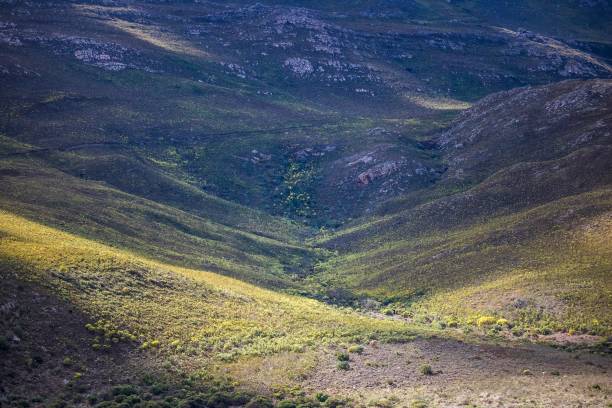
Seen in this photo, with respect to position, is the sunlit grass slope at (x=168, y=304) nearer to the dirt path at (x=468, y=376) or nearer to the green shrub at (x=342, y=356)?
the green shrub at (x=342, y=356)

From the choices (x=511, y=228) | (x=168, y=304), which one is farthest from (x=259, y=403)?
(x=511, y=228)

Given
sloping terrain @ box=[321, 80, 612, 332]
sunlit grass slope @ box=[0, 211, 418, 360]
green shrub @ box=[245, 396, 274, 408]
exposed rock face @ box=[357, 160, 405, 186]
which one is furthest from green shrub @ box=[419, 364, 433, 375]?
exposed rock face @ box=[357, 160, 405, 186]

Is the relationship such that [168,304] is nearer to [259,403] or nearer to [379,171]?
[259,403]

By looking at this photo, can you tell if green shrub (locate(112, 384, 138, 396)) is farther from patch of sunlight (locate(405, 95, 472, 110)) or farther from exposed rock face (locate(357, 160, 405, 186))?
patch of sunlight (locate(405, 95, 472, 110))

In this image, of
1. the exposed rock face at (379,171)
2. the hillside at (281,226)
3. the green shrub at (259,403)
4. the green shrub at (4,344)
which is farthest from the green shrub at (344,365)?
the exposed rock face at (379,171)

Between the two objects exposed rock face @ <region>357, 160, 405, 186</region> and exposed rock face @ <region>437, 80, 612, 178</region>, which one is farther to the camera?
exposed rock face @ <region>357, 160, 405, 186</region>

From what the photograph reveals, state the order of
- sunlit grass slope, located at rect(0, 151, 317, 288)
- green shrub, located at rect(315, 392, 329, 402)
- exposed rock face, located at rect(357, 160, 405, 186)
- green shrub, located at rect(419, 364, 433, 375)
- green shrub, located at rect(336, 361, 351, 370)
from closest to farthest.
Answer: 1. green shrub, located at rect(315, 392, 329, 402)
2. green shrub, located at rect(419, 364, 433, 375)
3. green shrub, located at rect(336, 361, 351, 370)
4. sunlit grass slope, located at rect(0, 151, 317, 288)
5. exposed rock face, located at rect(357, 160, 405, 186)

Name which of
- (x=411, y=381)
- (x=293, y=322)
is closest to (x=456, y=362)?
(x=411, y=381)
